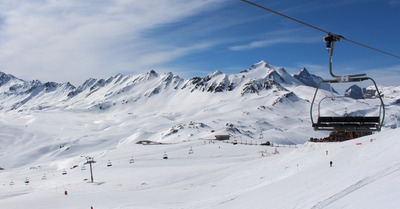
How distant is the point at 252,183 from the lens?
95.2 feet

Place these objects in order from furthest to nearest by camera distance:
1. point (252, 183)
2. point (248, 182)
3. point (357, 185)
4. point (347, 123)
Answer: point (248, 182), point (252, 183), point (347, 123), point (357, 185)

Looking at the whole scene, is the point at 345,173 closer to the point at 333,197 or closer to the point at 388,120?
the point at 333,197

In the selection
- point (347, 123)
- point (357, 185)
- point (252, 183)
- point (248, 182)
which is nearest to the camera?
point (357, 185)

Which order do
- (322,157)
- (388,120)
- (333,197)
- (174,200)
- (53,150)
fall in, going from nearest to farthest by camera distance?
(333,197), (174,200), (322,157), (53,150), (388,120)

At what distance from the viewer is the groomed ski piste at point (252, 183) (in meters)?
14.6

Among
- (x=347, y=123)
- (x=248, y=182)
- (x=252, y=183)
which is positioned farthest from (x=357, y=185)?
(x=248, y=182)

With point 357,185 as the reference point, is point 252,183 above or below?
below

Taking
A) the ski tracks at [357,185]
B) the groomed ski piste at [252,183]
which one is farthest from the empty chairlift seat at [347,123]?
the ski tracks at [357,185]

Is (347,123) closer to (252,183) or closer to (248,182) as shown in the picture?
(252,183)

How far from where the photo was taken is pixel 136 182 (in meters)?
39.1

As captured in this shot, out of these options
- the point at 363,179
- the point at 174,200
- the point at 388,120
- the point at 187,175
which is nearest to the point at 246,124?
the point at 388,120

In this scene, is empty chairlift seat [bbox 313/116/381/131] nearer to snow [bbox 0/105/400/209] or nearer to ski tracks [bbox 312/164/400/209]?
snow [bbox 0/105/400/209]

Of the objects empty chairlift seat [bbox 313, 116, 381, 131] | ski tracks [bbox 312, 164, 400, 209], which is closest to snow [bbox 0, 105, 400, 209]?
ski tracks [bbox 312, 164, 400, 209]

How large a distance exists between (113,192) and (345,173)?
23.7m
